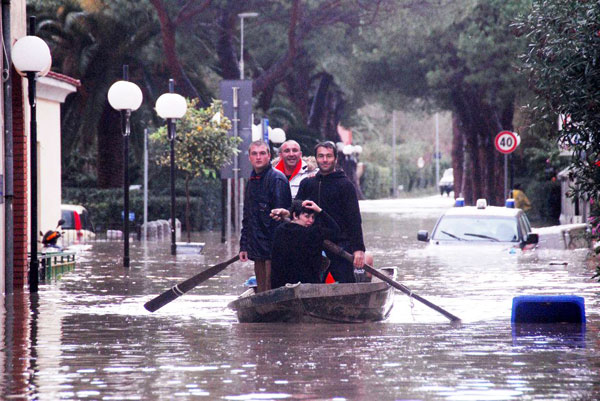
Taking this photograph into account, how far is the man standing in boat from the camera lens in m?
15.5

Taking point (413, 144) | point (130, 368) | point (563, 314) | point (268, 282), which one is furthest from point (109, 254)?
point (413, 144)

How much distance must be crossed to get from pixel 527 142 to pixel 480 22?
7600 mm

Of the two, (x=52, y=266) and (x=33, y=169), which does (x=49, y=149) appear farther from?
(x=33, y=169)

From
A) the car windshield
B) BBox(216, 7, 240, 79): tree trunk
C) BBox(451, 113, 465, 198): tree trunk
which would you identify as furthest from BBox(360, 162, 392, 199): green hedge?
the car windshield

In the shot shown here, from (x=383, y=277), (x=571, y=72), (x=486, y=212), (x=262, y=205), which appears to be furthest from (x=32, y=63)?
(x=486, y=212)

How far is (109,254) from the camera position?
28109 millimetres

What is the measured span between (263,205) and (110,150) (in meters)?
29.0

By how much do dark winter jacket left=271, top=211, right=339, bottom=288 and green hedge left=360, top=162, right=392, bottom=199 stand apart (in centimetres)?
8567

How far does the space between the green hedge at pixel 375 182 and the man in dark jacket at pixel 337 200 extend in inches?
3360

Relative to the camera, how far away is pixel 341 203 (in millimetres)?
13664

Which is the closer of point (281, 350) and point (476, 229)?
point (281, 350)

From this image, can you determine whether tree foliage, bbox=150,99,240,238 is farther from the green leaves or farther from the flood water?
the flood water

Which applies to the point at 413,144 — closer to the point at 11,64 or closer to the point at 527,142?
the point at 527,142

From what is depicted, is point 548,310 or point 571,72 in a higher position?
point 571,72
